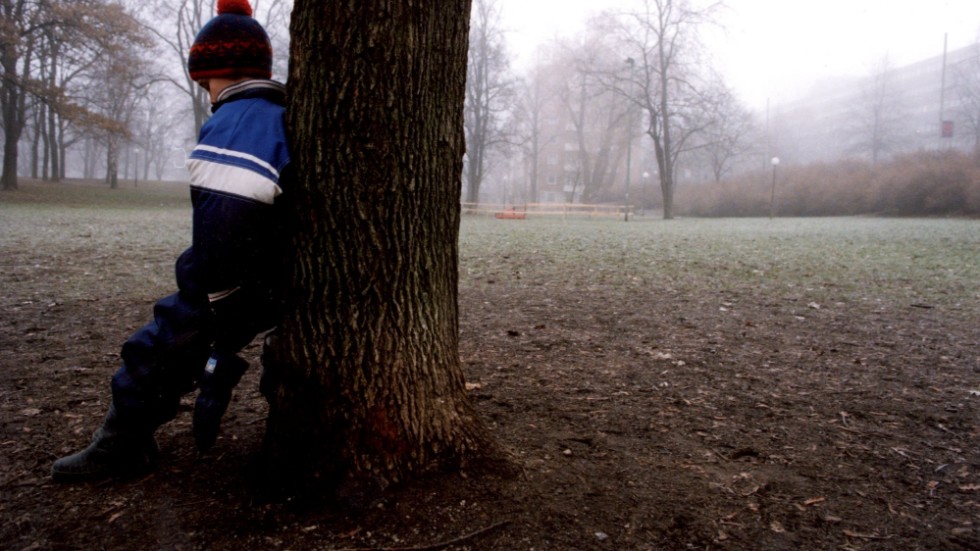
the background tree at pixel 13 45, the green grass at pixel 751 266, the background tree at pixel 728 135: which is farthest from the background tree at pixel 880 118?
the background tree at pixel 13 45

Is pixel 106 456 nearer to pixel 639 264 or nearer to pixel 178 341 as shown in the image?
pixel 178 341

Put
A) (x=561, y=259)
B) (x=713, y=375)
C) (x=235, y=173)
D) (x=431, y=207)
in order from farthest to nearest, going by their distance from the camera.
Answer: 1. (x=561, y=259)
2. (x=713, y=375)
3. (x=431, y=207)
4. (x=235, y=173)

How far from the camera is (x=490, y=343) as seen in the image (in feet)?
14.0

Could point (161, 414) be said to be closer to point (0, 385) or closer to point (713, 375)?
point (0, 385)

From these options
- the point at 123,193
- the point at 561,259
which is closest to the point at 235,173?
the point at 561,259

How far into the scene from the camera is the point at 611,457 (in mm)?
2414

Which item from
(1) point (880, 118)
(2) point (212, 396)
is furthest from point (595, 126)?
(2) point (212, 396)

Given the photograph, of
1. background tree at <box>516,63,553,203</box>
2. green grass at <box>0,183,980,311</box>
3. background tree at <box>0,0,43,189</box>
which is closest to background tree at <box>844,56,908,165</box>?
background tree at <box>516,63,553,203</box>

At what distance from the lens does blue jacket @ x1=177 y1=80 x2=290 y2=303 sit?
1.86 metres

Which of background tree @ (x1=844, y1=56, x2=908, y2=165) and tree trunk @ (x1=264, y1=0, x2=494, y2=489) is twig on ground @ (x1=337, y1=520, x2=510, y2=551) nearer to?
tree trunk @ (x1=264, y1=0, x2=494, y2=489)

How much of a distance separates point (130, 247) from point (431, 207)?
999 cm

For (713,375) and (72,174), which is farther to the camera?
(72,174)

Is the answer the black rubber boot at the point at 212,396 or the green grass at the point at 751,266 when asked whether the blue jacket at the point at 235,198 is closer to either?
the black rubber boot at the point at 212,396

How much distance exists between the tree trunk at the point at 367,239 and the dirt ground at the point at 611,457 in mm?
205
